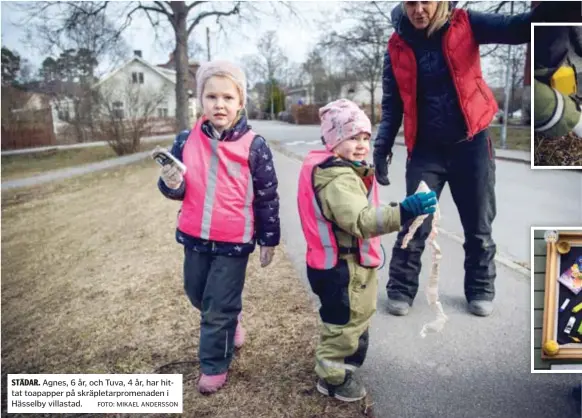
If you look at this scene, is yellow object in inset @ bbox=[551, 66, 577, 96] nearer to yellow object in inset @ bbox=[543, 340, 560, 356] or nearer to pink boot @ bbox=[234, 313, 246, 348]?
yellow object in inset @ bbox=[543, 340, 560, 356]

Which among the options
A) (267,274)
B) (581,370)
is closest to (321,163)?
(581,370)

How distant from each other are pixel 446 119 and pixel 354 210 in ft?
1.57

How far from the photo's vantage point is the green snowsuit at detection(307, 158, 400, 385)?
109 centimetres

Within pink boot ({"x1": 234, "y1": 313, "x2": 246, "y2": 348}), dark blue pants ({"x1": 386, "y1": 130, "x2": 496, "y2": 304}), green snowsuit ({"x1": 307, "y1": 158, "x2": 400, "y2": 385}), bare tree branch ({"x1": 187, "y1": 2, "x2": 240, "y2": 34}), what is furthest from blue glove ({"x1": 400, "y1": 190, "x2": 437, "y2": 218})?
bare tree branch ({"x1": 187, "y1": 2, "x2": 240, "y2": 34})

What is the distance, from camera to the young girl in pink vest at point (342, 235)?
3.68 ft

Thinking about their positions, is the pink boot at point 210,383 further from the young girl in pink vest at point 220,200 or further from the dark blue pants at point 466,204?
the dark blue pants at point 466,204

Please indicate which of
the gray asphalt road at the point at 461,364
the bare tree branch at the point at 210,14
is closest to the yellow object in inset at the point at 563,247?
the gray asphalt road at the point at 461,364

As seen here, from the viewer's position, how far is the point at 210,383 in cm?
132

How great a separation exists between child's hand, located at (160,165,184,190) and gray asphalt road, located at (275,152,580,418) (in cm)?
42

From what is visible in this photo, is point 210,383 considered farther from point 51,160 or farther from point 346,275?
point 51,160

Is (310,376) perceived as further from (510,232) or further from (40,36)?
(40,36)

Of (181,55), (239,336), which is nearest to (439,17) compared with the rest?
(181,55)

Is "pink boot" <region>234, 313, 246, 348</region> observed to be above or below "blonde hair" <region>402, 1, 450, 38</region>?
below

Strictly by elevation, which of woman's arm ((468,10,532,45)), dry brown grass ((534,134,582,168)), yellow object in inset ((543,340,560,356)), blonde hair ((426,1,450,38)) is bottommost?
yellow object in inset ((543,340,560,356))
